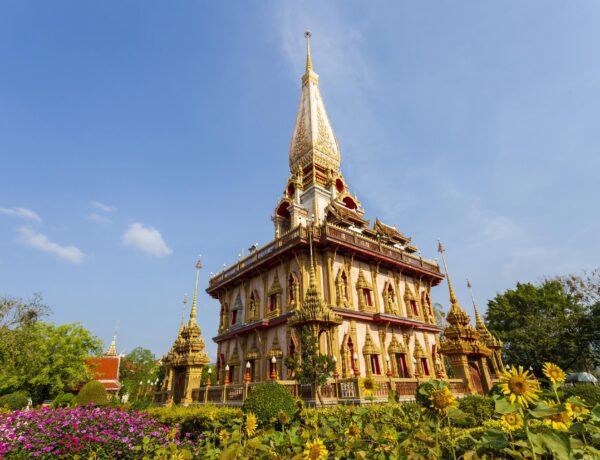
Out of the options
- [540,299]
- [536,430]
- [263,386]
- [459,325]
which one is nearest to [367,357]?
[459,325]

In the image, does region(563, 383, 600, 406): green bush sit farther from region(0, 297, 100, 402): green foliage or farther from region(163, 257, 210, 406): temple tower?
region(0, 297, 100, 402): green foliage

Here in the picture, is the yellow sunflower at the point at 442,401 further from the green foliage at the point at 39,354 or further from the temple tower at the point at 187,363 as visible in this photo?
the green foliage at the point at 39,354

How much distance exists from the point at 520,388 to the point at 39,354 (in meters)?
33.1

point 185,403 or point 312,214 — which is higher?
point 312,214

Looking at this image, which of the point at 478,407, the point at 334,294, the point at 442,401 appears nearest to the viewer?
the point at 442,401

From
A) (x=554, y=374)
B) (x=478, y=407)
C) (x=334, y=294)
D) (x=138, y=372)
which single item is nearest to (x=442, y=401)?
(x=554, y=374)

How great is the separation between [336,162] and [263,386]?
25.1 meters

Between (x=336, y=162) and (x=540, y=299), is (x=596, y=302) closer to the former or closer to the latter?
(x=540, y=299)

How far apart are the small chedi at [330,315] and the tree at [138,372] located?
1943 cm

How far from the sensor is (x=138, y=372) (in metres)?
47.9

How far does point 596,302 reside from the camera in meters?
28.3

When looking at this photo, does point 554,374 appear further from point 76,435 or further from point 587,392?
point 587,392

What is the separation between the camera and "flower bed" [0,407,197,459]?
6191 millimetres

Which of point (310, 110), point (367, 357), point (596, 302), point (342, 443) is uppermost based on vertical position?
point (310, 110)
